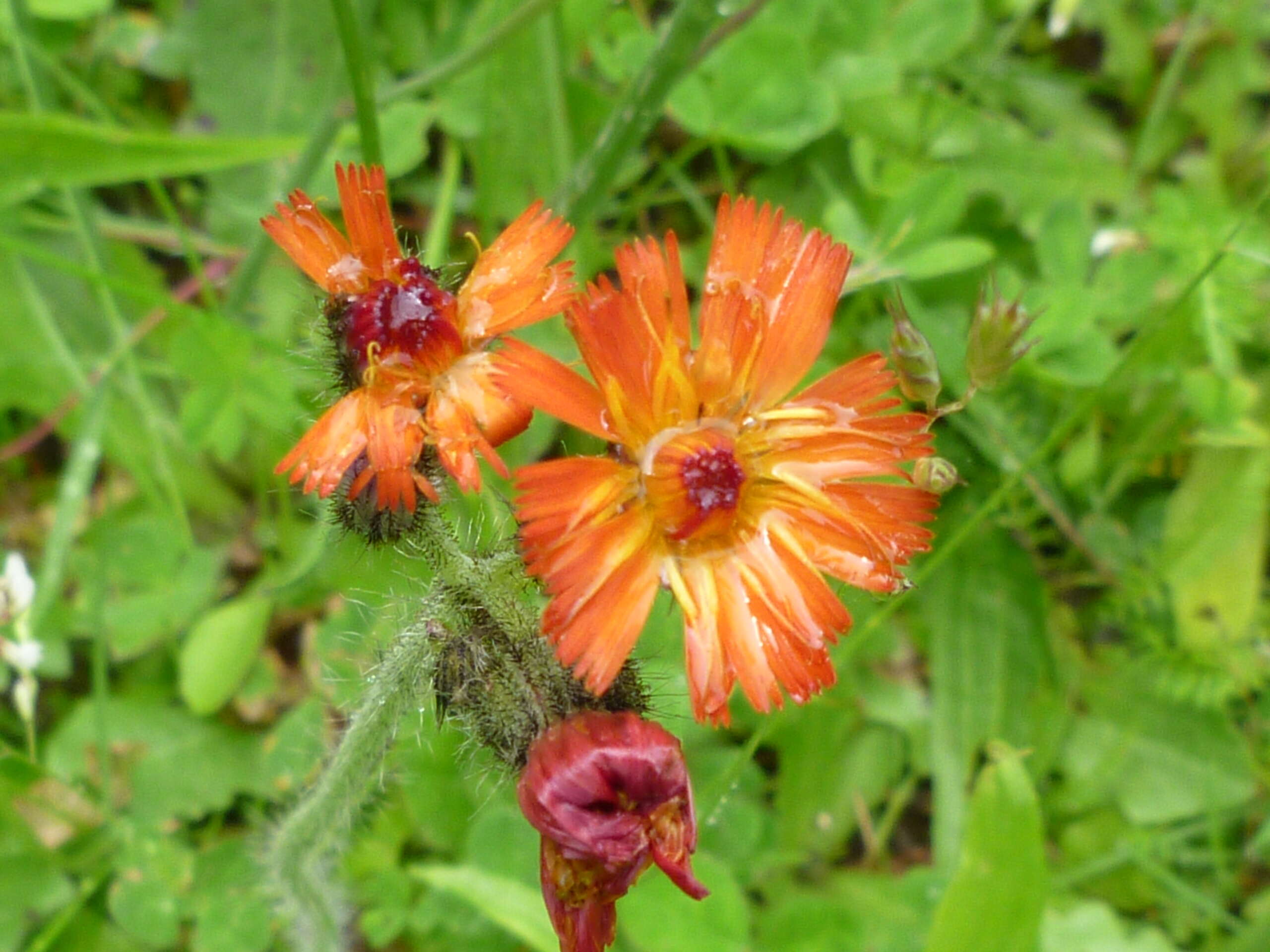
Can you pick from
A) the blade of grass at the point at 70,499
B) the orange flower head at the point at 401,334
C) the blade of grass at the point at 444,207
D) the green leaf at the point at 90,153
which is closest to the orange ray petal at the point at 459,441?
the orange flower head at the point at 401,334

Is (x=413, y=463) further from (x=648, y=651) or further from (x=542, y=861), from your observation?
(x=648, y=651)

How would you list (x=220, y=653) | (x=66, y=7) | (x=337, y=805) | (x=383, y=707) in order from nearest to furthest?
(x=383, y=707) < (x=337, y=805) < (x=220, y=653) < (x=66, y=7)

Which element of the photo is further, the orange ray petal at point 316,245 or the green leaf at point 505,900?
the green leaf at point 505,900

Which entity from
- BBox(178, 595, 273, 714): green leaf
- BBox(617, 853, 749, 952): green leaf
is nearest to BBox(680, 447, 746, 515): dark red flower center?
BBox(617, 853, 749, 952): green leaf


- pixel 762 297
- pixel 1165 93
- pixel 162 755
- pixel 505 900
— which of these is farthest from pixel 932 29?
pixel 162 755

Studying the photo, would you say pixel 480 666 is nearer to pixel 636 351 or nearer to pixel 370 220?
pixel 636 351

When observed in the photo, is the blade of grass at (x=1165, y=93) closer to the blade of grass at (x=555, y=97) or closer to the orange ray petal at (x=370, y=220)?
the blade of grass at (x=555, y=97)

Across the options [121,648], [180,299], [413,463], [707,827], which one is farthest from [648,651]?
[180,299]
